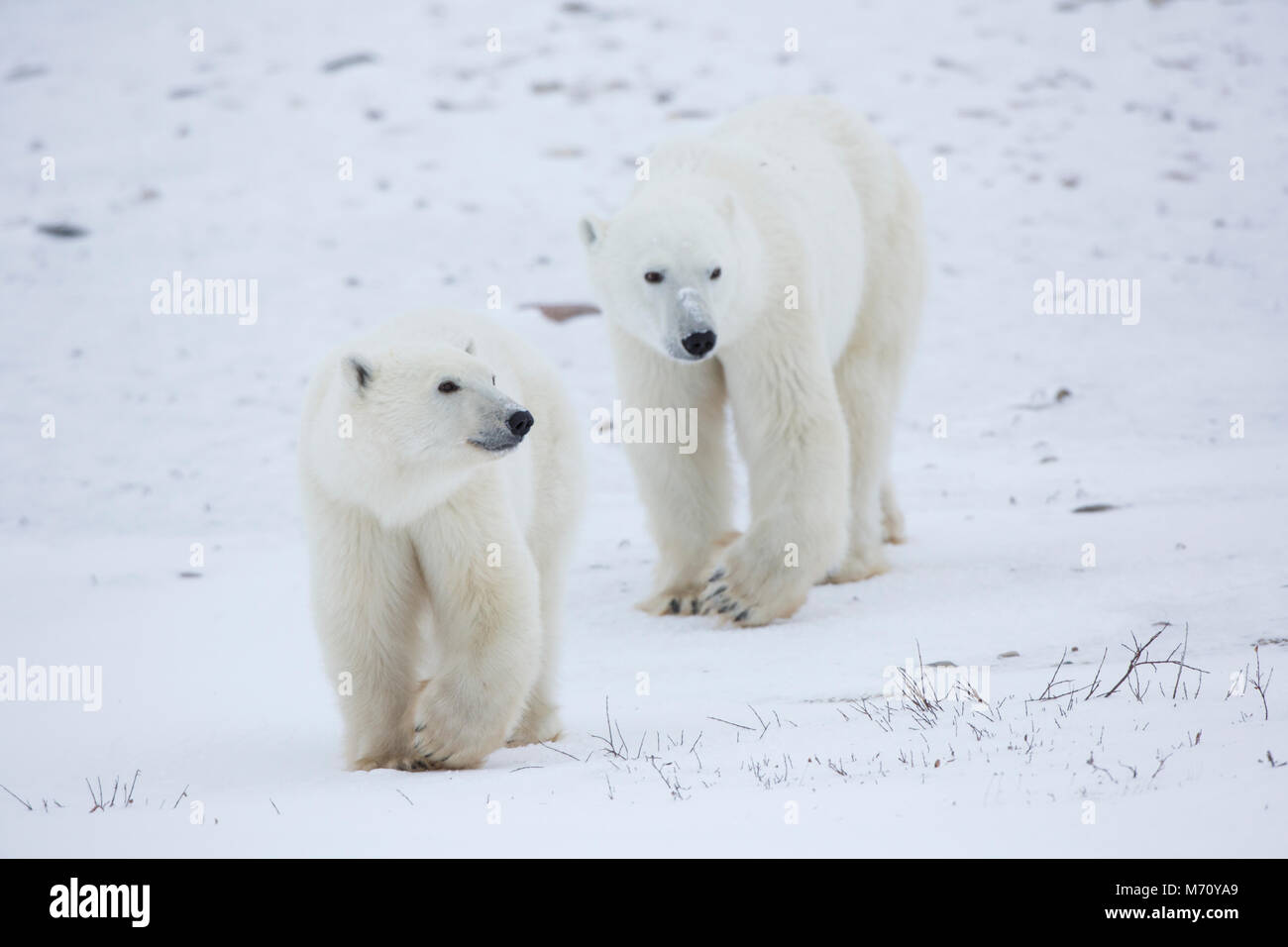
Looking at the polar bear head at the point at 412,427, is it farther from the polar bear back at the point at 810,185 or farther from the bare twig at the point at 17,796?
the polar bear back at the point at 810,185

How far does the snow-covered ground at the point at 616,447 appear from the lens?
3262 mm

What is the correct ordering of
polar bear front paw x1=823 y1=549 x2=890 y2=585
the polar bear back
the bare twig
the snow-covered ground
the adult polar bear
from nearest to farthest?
the snow-covered ground
the bare twig
the adult polar bear
the polar bear back
polar bear front paw x1=823 y1=549 x2=890 y2=585

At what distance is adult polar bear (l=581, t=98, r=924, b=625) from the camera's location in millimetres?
5465

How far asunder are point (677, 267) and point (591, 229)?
23.5 inches

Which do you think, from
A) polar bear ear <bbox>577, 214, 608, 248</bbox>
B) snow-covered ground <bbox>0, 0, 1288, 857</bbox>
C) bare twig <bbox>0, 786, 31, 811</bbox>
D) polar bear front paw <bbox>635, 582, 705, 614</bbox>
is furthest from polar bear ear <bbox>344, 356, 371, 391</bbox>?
polar bear front paw <bbox>635, 582, 705, 614</bbox>

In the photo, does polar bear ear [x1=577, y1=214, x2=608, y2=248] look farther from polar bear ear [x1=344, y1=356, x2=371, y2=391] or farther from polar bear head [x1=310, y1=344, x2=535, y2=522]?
polar bear ear [x1=344, y1=356, x2=371, y2=391]

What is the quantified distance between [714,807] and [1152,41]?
1518cm

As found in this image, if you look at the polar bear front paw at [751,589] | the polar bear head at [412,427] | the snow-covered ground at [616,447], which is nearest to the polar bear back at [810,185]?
the polar bear front paw at [751,589]

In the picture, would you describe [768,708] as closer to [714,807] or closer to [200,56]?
[714,807]

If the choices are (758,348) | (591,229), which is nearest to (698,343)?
(758,348)

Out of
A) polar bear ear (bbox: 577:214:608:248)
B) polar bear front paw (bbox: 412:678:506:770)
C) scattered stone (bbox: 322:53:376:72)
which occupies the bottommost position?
polar bear front paw (bbox: 412:678:506:770)

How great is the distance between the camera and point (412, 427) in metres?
3.81

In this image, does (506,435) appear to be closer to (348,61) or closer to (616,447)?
(616,447)

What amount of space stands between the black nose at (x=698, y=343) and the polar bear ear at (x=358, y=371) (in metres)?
1.61
